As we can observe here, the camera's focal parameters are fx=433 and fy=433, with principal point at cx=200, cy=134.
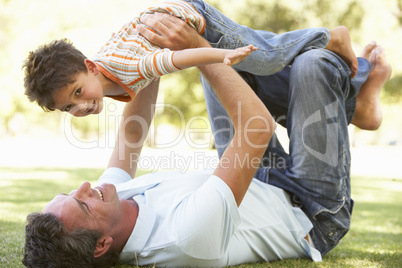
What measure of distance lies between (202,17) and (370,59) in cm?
181

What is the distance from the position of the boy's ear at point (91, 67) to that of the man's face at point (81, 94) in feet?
0.05

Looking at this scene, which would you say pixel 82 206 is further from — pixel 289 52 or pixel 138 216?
pixel 289 52

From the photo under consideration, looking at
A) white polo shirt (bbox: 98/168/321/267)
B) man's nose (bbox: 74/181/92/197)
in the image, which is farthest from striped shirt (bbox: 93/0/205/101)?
man's nose (bbox: 74/181/92/197)

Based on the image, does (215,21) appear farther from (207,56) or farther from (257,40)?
(207,56)

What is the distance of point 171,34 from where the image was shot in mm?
2723

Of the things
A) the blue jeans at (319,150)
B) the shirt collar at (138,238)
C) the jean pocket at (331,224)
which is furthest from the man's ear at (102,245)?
the jean pocket at (331,224)

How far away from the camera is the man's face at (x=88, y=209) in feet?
7.36

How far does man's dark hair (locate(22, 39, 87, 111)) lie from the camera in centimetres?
271

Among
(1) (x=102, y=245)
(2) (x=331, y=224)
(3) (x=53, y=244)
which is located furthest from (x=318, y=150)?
(3) (x=53, y=244)

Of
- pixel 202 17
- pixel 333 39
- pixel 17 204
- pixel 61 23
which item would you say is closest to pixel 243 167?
pixel 202 17

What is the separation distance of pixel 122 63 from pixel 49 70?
→ 0.45 metres

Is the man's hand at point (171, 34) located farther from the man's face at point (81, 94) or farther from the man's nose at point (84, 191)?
the man's nose at point (84, 191)

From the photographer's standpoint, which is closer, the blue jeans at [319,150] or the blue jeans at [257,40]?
the blue jeans at [319,150]

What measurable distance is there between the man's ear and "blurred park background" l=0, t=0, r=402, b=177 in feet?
17.8
